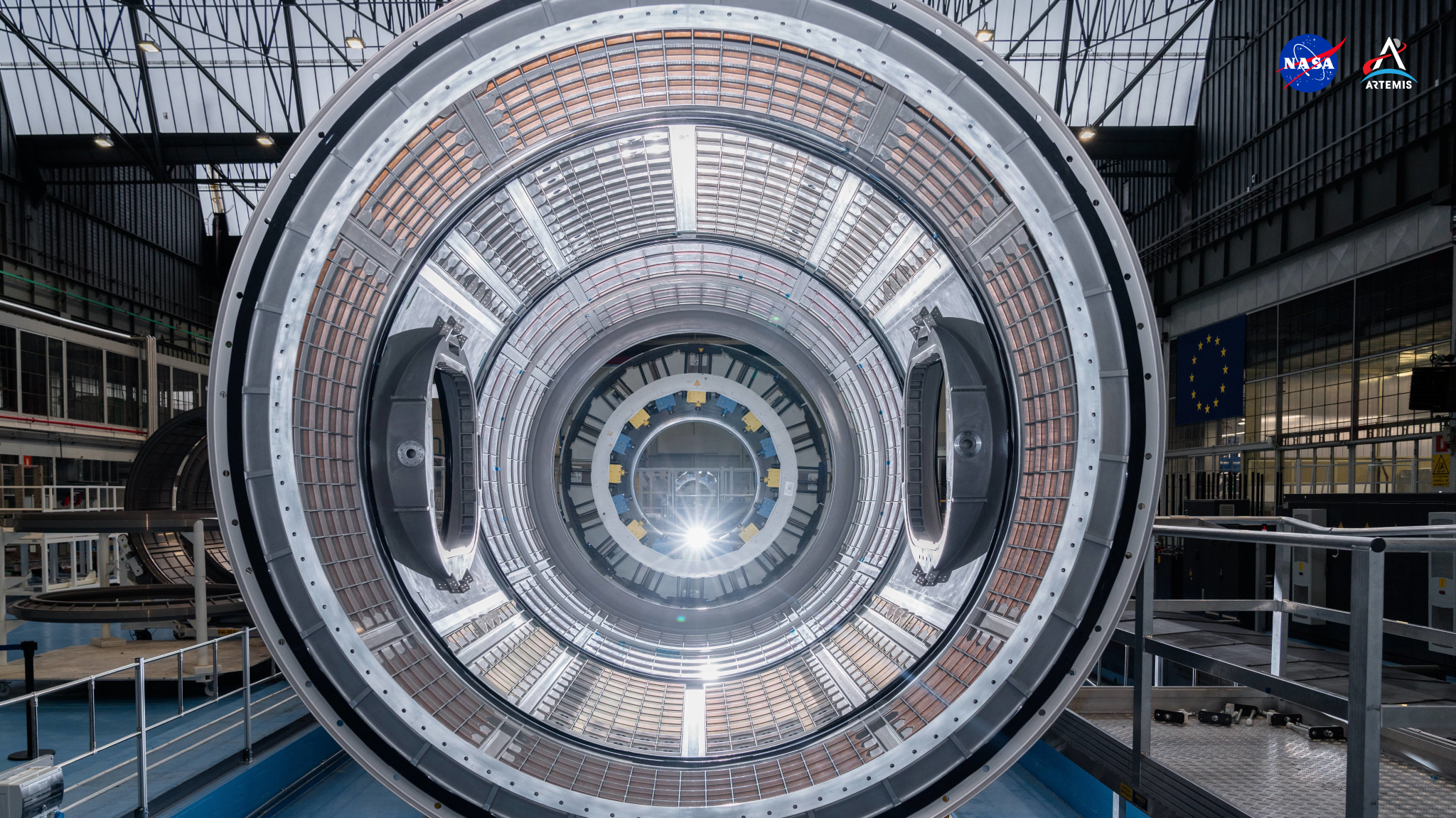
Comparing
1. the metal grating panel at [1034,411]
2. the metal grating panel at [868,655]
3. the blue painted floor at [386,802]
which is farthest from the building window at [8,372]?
the metal grating panel at [1034,411]

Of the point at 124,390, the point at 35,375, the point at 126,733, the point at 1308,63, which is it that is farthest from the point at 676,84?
the point at 124,390

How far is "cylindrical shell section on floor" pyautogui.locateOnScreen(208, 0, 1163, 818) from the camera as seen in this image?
2.27m

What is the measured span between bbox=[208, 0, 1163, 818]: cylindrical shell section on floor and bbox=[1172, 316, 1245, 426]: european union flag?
15667 mm

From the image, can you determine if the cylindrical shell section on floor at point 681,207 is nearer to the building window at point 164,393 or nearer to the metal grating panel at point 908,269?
the metal grating panel at point 908,269

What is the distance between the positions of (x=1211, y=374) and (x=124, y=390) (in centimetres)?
2323

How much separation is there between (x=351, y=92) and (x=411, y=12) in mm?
18074

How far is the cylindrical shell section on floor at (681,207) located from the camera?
7.44 feet

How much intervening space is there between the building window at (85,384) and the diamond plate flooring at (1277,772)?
64.7 feet

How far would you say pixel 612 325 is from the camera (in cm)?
467

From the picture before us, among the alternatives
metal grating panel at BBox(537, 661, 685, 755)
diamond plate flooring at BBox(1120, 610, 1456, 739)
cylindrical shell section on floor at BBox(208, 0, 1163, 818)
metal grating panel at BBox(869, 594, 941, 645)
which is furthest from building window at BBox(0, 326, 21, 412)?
diamond plate flooring at BBox(1120, 610, 1456, 739)

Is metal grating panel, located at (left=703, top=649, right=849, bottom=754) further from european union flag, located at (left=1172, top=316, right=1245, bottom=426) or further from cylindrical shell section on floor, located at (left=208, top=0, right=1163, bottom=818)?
european union flag, located at (left=1172, top=316, right=1245, bottom=426)

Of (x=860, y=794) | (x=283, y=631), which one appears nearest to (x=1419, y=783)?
(x=860, y=794)

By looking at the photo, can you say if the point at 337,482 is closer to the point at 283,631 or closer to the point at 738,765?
the point at 283,631

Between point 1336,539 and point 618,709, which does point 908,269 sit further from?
point 618,709
